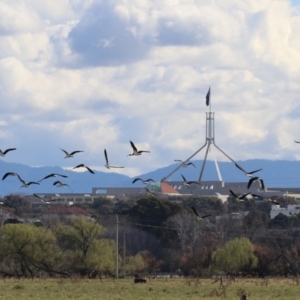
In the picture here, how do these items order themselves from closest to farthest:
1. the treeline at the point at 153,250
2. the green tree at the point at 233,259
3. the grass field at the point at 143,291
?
1. the grass field at the point at 143,291
2. the treeline at the point at 153,250
3. the green tree at the point at 233,259

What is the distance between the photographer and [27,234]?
6512cm

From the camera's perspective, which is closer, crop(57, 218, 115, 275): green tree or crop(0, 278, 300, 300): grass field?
crop(0, 278, 300, 300): grass field

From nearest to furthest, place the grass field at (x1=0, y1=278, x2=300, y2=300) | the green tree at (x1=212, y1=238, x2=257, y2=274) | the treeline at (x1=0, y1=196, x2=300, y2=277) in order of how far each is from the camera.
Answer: the grass field at (x1=0, y1=278, x2=300, y2=300) → the treeline at (x1=0, y1=196, x2=300, y2=277) → the green tree at (x1=212, y1=238, x2=257, y2=274)

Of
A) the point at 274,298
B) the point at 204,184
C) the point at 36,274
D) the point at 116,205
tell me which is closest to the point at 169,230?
the point at 36,274

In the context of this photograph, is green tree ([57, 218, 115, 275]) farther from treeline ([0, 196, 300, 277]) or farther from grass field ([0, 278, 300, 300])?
grass field ([0, 278, 300, 300])

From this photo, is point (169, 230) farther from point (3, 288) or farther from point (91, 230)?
point (3, 288)

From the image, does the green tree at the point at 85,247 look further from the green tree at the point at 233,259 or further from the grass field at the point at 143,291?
the grass field at the point at 143,291

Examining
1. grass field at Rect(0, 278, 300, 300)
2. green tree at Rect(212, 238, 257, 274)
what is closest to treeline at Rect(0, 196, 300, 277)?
green tree at Rect(212, 238, 257, 274)

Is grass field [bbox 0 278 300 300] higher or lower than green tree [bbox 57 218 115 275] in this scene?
lower

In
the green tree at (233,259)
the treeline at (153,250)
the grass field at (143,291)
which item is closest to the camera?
the grass field at (143,291)

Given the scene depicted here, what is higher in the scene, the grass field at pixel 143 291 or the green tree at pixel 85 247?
the green tree at pixel 85 247

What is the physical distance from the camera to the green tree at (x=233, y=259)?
64.8 m

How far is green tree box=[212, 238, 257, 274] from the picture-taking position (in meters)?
64.8

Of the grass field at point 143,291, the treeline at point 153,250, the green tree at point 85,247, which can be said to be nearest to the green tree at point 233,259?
the treeline at point 153,250
